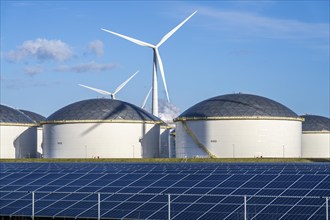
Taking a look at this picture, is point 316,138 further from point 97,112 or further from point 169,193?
point 169,193

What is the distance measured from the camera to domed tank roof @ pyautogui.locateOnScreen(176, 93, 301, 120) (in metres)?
98.2

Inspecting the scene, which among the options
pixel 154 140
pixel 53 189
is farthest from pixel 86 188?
pixel 154 140

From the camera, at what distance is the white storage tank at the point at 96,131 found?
338 feet

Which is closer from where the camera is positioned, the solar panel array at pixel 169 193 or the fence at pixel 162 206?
the fence at pixel 162 206

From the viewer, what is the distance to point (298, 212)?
3459cm

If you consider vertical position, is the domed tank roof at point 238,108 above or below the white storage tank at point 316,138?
above

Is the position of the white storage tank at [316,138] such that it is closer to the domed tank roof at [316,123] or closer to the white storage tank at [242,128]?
the domed tank roof at [316,123]

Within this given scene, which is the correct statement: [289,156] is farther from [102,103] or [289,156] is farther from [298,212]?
[298,212]

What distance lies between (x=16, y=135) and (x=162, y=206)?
8085 centimetres

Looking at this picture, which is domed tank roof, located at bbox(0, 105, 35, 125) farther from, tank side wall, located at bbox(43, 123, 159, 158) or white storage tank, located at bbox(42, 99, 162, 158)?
tank side wall, located at bbox(43, 123, 159, 158)

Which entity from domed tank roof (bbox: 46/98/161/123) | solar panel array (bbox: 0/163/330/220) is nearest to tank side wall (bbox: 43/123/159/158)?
domed tank roof (bbox: 46/98/161/123)

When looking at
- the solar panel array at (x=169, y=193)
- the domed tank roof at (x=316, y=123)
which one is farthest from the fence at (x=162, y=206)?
the domed tank roof at (x=316, y=123)

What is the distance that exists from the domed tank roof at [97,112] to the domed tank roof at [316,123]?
27463 millimetres

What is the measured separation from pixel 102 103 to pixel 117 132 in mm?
5080
